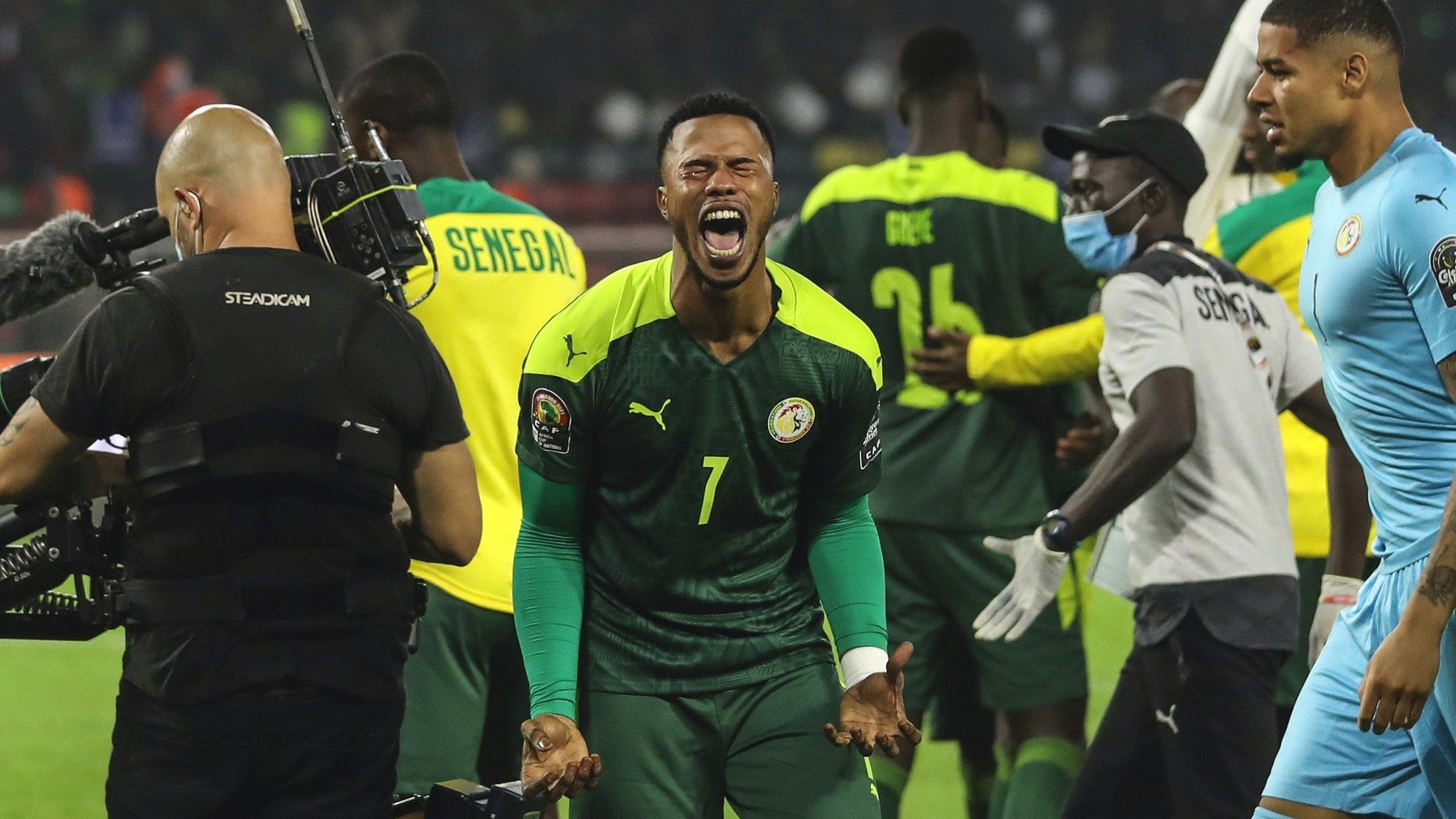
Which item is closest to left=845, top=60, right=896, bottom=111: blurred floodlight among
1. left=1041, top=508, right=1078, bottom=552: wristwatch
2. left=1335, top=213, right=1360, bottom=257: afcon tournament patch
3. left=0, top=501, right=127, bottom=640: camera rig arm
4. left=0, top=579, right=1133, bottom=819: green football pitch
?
left=0, top=579, right=1133, bottom=819: green football pitch

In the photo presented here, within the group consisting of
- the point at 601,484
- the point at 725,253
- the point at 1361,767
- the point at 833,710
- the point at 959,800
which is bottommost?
the point at 959,800

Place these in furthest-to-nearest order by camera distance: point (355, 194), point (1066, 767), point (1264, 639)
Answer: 1. point (1066, 767)
2. point (1264, 639)
3. point (355, 194)

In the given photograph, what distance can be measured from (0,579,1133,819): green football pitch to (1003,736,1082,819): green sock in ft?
3.27

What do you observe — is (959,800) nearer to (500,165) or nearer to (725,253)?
(725,253)

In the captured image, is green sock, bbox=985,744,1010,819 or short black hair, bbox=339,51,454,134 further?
green sock, bbox=985,744,1010,819

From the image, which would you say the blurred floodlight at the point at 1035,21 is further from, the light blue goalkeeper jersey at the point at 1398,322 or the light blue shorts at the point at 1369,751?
the light blue shorts at the point at 1369,751

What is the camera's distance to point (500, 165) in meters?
20.0

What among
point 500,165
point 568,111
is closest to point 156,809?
point 500,165

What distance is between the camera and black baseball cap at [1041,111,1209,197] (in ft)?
15.1

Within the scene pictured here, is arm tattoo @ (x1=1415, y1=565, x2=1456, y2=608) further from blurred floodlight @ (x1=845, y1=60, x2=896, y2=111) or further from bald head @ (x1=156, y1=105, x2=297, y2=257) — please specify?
blurred floodlight @ (x1=845, y1=60, x2=896, y2=111)

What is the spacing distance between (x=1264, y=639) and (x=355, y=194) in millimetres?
2252

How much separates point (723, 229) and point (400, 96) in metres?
1.82

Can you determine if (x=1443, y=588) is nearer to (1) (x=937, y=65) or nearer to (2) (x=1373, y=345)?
(2) (x=1373, y=345)

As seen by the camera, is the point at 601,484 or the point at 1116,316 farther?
the point at 1116,316
